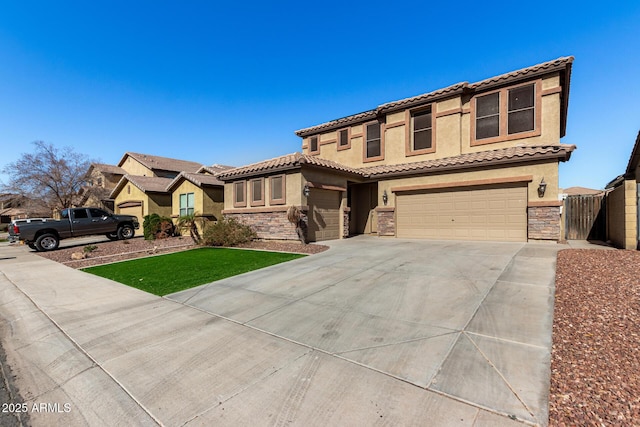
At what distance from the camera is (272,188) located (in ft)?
43.6

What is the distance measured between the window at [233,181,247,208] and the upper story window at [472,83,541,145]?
11.7 m

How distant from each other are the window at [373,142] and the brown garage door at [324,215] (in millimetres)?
3640

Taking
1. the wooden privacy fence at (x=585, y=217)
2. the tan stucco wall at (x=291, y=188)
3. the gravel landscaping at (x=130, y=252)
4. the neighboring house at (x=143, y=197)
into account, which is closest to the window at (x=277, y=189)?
the tan stucco wall at (x=291, y=188)

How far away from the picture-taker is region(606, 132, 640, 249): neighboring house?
8.37 meters

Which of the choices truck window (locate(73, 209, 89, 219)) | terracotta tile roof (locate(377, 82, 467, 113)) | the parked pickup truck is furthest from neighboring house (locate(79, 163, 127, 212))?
terracotta tile roof (locate(377, 82, 467, 113))

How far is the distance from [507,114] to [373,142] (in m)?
6.43

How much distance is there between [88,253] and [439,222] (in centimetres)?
1551

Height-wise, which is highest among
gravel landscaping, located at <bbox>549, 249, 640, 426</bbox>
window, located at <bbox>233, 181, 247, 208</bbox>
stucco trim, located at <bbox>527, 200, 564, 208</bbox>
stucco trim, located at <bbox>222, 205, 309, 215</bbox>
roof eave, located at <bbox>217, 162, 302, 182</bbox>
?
roof eave, located at <bbox>217, 162, 302, 182</bbox>

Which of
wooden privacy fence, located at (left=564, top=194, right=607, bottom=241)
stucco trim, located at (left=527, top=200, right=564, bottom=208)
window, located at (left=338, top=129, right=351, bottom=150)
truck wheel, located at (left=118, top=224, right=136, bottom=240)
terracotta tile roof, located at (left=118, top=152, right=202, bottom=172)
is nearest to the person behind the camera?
stucco trim, located at (left=527, top=200, right=564, bottom=208)

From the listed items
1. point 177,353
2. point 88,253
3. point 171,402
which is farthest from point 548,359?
point 88,253

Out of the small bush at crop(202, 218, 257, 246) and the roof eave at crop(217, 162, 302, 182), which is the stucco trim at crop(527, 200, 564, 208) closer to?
the roof eave at crop(217, 162, 302, 182)

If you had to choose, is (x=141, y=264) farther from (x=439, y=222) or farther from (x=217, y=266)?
(x=439, y=222)

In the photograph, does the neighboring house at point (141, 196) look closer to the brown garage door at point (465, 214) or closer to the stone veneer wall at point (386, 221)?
the stone veneer wall at point (386, 221)

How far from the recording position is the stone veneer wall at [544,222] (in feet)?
33.7
